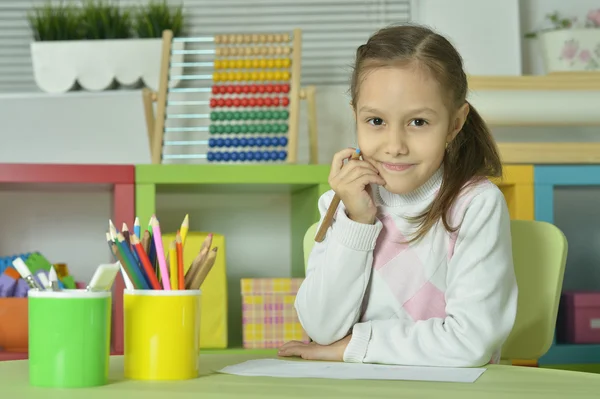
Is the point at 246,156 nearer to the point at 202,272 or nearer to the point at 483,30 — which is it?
the point at 483,30

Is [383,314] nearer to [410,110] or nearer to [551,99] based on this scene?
[410,110]

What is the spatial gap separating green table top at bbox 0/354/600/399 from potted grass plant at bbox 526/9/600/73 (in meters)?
1.57

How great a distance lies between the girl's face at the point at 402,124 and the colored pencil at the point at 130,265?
0.43m

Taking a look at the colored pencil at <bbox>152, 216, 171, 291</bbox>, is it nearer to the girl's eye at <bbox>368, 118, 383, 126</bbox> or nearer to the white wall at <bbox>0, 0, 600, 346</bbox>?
the girl's eye at <bbox>368, 118, 383, 126</bbox>

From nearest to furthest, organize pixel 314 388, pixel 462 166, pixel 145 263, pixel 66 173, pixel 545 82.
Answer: pixel 314 388
pixel 145 263
pixel 462 166
pixel 66 173
pixel 545 82

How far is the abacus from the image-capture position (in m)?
2.26

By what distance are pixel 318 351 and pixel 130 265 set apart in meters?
0.31

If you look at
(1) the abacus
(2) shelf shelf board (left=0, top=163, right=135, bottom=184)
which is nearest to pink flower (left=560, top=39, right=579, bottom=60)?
(1) the abacus

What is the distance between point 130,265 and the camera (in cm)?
84

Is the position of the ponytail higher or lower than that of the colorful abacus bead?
lower

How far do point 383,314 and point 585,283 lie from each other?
4.57ft

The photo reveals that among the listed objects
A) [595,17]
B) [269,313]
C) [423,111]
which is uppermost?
[595,17]

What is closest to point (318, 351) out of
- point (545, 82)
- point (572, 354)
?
point (572, 354)

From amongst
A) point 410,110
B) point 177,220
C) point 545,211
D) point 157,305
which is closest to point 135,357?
point 157,305
